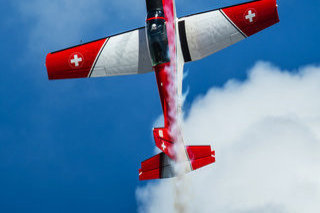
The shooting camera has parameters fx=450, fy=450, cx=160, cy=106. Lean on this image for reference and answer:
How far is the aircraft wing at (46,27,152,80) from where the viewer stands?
65.9ft

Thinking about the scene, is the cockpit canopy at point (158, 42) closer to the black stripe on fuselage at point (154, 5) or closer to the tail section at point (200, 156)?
the black stripe on fuselage at point (154, 5)

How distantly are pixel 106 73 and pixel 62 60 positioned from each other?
82.4 inches

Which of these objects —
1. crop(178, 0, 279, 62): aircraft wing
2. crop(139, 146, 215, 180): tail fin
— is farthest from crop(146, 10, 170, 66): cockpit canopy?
crop(139, 146, 215, 180): tail fin

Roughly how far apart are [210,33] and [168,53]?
2.39 meters

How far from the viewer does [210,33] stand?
19625 millimetres

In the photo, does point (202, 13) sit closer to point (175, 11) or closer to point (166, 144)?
point (175, 11)

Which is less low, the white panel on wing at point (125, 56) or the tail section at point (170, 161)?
the white panel on wing at point (125, 56)

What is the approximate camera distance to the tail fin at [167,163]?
17.6 metres

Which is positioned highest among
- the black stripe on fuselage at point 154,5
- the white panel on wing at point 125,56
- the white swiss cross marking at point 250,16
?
the black stripe on fuselage at point 154,5

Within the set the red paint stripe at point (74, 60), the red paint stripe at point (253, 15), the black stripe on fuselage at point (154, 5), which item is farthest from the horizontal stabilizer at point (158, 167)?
the red paint stripe at point (253, 15)

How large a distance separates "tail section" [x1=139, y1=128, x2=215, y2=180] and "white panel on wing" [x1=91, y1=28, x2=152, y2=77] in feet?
12.4

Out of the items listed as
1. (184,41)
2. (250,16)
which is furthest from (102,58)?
(250,16)

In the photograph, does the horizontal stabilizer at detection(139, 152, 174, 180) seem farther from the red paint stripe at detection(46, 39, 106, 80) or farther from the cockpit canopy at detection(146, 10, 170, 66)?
the red paint stripe at detection(46, 39, 106, 80)

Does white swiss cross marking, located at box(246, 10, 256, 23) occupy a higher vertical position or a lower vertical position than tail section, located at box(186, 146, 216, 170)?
higher
